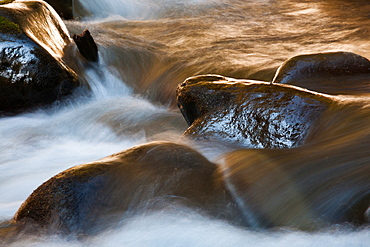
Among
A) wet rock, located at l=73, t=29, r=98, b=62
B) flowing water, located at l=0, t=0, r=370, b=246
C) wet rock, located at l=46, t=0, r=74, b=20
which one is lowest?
flowing water, located at l=0, t=0, r=370, b=246

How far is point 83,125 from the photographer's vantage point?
17.3 ft

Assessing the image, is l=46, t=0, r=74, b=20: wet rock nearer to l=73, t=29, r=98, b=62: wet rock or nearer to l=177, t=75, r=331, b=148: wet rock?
l=73, t=29, r=98, b=62: wet rock

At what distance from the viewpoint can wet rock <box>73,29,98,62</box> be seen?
6.31 m

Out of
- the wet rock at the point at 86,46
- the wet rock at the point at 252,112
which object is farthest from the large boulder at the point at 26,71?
the wet rock at the point at 252,112

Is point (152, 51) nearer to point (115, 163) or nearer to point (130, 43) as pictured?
point (130, 43)

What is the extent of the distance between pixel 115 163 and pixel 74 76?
2918mm

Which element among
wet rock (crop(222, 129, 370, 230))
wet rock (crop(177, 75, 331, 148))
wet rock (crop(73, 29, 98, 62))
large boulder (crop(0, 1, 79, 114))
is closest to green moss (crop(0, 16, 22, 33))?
large boulder (crop(0, 1, 79, 114))

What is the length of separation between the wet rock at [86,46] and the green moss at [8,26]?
93 centimetres

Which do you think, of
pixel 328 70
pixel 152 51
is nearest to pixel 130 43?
pixel 152 51

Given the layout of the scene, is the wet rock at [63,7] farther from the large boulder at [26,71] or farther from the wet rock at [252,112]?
the wet rock at [252,112]

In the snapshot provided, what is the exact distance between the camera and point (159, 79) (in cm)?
632

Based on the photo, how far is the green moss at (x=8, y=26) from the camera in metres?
5.54

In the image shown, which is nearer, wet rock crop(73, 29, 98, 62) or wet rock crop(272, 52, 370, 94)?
wet rock crop(272, 52, 370, 94)

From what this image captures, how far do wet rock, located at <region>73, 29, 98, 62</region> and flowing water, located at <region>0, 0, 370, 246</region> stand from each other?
5.0 inches
